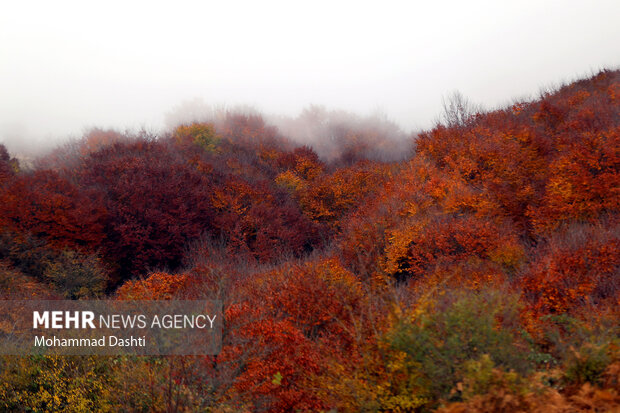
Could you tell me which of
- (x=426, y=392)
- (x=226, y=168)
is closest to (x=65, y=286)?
(x=426, y=392)

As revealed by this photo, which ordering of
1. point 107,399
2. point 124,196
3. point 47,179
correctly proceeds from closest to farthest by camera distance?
point 107,399
point 47,179
point 124,196

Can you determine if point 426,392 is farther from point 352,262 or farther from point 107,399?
point 352,262

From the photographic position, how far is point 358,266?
22688mm

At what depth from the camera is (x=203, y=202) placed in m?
33.3

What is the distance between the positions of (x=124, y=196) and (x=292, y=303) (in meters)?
22.1

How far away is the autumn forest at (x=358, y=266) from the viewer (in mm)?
6621

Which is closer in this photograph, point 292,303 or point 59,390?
point 59,390

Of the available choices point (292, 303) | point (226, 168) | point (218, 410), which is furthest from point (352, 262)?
point (226, 168)

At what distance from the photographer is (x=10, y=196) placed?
2358 centimetres

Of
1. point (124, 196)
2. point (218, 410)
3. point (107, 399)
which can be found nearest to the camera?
point (218, 410)

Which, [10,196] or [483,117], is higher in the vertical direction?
[483,117]

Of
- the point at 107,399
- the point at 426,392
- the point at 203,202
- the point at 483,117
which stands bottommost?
the point at 107,399

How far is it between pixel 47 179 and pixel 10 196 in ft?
13.1

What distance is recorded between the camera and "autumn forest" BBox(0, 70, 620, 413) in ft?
21.7
